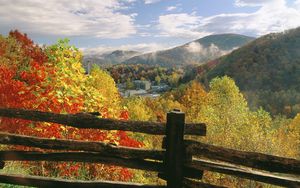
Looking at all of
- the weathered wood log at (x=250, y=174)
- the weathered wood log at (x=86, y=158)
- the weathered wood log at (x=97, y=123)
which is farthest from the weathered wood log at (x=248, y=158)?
the weathered wood log at (x=86, y=158)

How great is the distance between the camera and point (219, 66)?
172 m

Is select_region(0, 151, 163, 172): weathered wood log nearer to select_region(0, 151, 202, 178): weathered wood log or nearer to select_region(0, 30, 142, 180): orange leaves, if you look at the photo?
select_region(0, 151, 202, 178): weathered wood log

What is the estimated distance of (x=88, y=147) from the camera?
25.1 feet

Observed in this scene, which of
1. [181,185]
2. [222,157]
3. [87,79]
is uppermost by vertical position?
[87,79]

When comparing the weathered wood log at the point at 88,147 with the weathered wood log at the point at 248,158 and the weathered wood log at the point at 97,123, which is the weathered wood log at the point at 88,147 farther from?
the weathered wood log at the point at 248,158

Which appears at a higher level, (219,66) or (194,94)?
(219,66)

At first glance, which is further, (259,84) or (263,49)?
(263,49)

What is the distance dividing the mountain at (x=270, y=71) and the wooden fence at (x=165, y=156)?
106 metres

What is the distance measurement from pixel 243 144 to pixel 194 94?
43180 mm

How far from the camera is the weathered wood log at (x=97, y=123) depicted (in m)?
7.01

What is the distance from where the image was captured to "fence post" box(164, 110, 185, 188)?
695cm

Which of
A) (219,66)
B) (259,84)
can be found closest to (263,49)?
(219,66)

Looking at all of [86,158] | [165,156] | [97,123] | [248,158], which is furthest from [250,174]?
[86,158]

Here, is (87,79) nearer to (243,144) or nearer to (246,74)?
(243,144)
